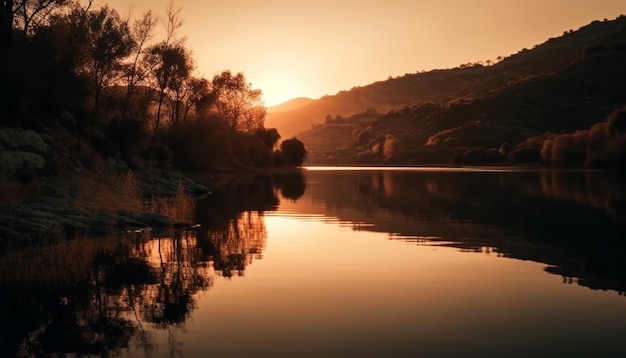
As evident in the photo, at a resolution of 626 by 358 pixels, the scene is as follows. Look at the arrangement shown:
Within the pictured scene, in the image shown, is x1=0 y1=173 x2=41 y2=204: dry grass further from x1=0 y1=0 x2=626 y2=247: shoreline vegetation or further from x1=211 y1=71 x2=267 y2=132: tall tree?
x1=211 y1=71 x2=267 y2=132: tall tree

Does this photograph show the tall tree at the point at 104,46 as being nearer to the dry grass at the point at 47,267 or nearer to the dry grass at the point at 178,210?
the dry grass at the point at 178,210

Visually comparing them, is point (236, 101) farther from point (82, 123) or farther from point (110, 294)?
point (110, 294)

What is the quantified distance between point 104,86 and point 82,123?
13.2 meters

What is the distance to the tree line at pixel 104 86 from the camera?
39.8m

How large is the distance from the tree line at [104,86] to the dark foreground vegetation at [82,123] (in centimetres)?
10

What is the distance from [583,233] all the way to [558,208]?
13059 millimetres

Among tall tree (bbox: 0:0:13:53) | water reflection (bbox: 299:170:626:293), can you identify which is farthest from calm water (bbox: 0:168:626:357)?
tall tree (bbox: 0:0:13:53)

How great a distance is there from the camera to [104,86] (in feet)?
194

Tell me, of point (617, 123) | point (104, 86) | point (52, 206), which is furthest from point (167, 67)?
point (617, 123)

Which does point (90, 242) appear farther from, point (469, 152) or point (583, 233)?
point (469, 152)

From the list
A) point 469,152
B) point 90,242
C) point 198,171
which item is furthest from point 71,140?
point 469,152

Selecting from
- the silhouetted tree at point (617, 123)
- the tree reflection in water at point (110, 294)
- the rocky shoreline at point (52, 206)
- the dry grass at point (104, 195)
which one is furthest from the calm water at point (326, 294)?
the silhouetted tree at point (617, 123)

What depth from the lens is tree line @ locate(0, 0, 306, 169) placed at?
39750 mm

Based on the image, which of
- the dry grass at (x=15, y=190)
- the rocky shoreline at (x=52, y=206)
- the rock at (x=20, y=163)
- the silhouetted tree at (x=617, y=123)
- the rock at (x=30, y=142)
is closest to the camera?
the rocky shoreline at (x=52, y=206)
